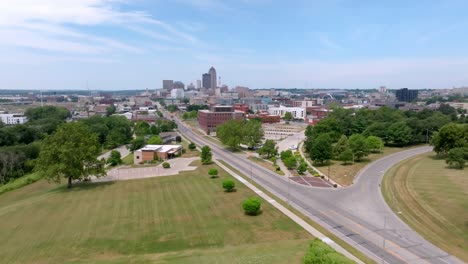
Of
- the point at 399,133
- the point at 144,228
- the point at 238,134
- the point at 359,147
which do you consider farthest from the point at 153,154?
the point at 399,133

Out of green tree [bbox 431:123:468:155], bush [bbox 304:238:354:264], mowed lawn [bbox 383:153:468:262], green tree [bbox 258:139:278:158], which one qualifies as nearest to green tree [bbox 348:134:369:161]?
mowed lawn [bbox 383:153:468:262]

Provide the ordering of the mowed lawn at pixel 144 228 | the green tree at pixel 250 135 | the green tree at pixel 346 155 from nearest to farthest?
the mowed lawn at pixel 144 228
the green tree at pixel 346 155
the green tree at pixel 250 135

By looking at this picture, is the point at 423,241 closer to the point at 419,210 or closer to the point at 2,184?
the point at 419,210

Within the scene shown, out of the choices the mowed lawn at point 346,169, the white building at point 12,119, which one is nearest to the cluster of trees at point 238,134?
the mowed lawn at point 346,169

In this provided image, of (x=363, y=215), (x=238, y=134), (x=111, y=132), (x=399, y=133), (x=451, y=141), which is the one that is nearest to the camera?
(x=363, y=215)

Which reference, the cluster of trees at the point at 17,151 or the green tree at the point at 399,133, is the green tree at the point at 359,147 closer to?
the green tree at the point at 399,133

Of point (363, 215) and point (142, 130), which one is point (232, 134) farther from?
point (363, 215)

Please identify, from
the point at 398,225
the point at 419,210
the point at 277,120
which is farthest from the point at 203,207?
the point at 277,120
